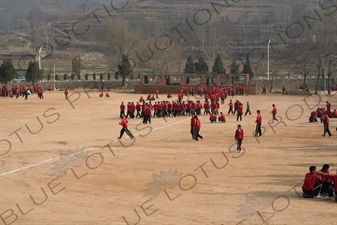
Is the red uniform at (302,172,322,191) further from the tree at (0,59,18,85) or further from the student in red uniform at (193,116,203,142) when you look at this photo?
the tree at (0,59,18,85)

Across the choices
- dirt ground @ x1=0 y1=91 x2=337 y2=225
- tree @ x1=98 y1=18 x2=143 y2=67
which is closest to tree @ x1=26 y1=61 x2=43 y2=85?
tree @ x1=98 y1=18 x2=143 y2=67

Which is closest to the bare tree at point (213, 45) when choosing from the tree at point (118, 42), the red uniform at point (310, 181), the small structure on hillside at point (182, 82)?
the tree at point (118, 42)

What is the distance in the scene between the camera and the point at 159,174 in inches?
850

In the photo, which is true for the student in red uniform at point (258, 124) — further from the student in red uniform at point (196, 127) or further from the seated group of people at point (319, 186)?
the seated group of people at point (319, 186)

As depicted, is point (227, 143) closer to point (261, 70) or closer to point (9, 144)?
point (9, 144)

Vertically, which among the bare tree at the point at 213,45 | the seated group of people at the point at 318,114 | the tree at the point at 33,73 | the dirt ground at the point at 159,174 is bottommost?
the dirt ground at the point at 159,174

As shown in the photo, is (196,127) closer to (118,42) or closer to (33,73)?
(33,73)

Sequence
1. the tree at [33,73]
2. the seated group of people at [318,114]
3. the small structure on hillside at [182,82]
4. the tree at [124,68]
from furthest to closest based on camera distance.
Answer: the tree at [124,68] → the tree at [33,73] → the small structure on hillside at [182,82] → the seated group of people at [318,114]

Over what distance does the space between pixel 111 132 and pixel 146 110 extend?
15.4 feet

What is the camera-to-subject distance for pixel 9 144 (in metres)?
29.3

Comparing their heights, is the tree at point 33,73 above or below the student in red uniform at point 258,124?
above

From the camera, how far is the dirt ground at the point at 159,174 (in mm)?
16312

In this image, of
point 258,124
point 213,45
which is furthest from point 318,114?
point 213,45

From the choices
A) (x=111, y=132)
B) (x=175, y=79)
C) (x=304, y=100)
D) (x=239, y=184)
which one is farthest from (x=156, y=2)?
(x=239, y=184)
